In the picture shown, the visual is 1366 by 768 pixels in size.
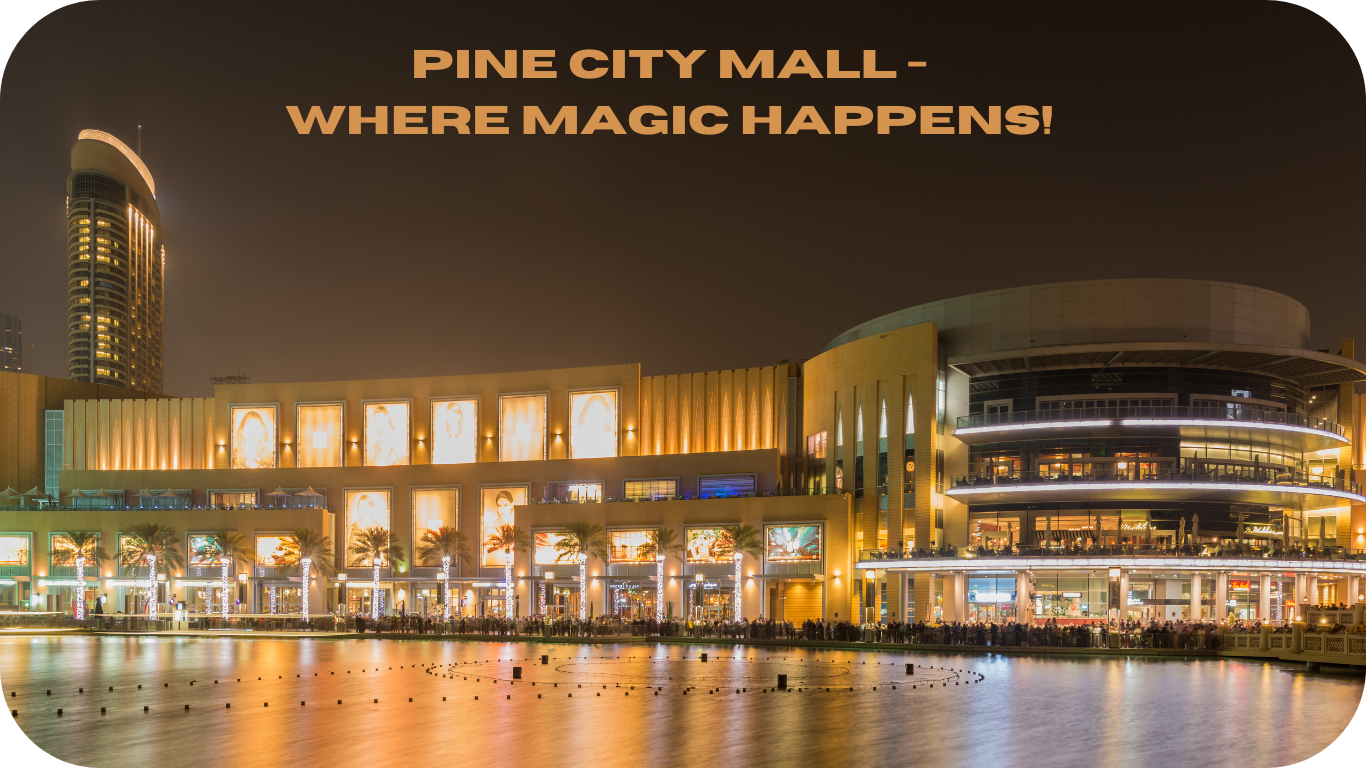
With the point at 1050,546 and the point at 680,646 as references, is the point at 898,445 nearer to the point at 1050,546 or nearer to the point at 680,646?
the point at 1050,546

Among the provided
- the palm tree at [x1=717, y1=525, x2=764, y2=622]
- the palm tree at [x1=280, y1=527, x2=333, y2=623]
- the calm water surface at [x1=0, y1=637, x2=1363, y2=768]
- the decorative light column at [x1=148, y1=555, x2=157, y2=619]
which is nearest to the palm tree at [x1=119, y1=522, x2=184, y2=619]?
the decorative light column at [x1=148, y1=555, x2=157, y2=619]

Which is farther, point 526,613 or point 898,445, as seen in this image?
point 526,613

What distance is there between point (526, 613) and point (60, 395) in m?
55.5

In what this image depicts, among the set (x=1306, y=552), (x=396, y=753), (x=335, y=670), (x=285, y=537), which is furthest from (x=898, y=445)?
(x=396, y=753)

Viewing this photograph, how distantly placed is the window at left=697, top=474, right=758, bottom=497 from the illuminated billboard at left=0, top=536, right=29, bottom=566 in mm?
57212

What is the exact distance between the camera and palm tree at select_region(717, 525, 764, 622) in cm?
8288

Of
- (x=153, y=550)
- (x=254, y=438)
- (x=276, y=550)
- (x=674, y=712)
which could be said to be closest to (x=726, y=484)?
(x=276, y=550)

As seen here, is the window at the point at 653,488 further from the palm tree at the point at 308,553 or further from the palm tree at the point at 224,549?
the palm tree at the point at 224,549

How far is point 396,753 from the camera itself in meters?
22.2

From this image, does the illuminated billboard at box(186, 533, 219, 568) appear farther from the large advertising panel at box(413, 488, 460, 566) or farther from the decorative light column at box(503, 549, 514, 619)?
the decorative light column at box(503, 549, 514, 619)

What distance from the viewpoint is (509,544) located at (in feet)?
307

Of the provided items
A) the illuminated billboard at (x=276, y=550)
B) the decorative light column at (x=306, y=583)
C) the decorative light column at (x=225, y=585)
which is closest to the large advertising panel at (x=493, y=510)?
the decorative light column at (x=306, y=583)

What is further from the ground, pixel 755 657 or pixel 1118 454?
pixel 1118 454

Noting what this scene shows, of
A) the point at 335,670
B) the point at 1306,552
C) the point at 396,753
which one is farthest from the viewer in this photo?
the point at 1306,552
